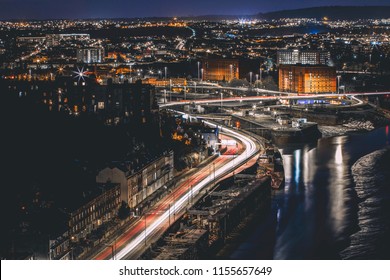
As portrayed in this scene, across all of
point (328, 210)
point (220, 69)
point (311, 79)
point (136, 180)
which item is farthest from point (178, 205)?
point (220, 69)

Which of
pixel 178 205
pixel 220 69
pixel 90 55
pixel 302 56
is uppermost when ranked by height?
pixel 90 55

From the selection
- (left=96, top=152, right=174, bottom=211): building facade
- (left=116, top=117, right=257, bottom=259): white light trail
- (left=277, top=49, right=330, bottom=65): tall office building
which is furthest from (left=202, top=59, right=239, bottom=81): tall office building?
(left=96, top=152, right=174, bottom=211): building facade

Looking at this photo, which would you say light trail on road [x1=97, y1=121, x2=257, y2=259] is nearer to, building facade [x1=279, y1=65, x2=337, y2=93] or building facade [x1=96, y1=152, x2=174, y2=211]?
building facade [x1=96, y1=152, x2=174, y2=211]

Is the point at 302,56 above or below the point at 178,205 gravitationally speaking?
above

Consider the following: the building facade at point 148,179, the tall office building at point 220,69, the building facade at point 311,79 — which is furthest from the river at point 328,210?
the tall office building at point 220,69

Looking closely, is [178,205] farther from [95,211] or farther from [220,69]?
[220,69]
